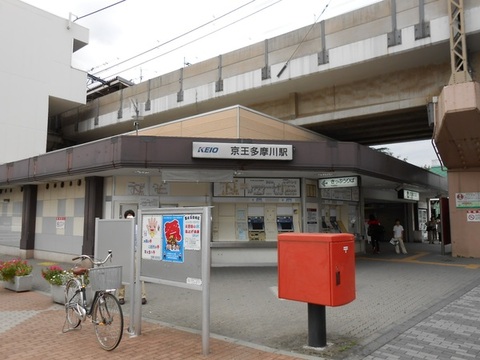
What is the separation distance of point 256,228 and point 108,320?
8897 millimetres

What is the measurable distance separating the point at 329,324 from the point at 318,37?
43.6ft

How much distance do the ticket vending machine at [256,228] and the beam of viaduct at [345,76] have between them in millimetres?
5800

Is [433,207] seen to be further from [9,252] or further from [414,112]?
[9,252]

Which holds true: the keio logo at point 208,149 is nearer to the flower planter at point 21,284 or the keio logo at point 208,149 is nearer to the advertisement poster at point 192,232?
the flower planter at point 21,284

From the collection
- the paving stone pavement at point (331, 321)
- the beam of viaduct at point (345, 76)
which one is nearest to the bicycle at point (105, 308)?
the paving stone pavement at point (331, 321)

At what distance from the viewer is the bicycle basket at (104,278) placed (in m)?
5.41

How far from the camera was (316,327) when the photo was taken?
17.1 feet

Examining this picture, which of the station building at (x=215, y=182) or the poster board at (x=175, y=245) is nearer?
the poster board at (x=175, y=245)

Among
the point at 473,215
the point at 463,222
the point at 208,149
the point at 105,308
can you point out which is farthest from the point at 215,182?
the point at 473,215

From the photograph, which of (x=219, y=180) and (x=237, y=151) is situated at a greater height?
(x=237, y=151)

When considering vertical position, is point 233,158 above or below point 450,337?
above

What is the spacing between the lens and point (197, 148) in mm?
11805

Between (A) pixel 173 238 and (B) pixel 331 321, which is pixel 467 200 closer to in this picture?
(B) pixel 331 321

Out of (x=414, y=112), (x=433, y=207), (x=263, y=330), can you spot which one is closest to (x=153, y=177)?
(x=263, y=330)
